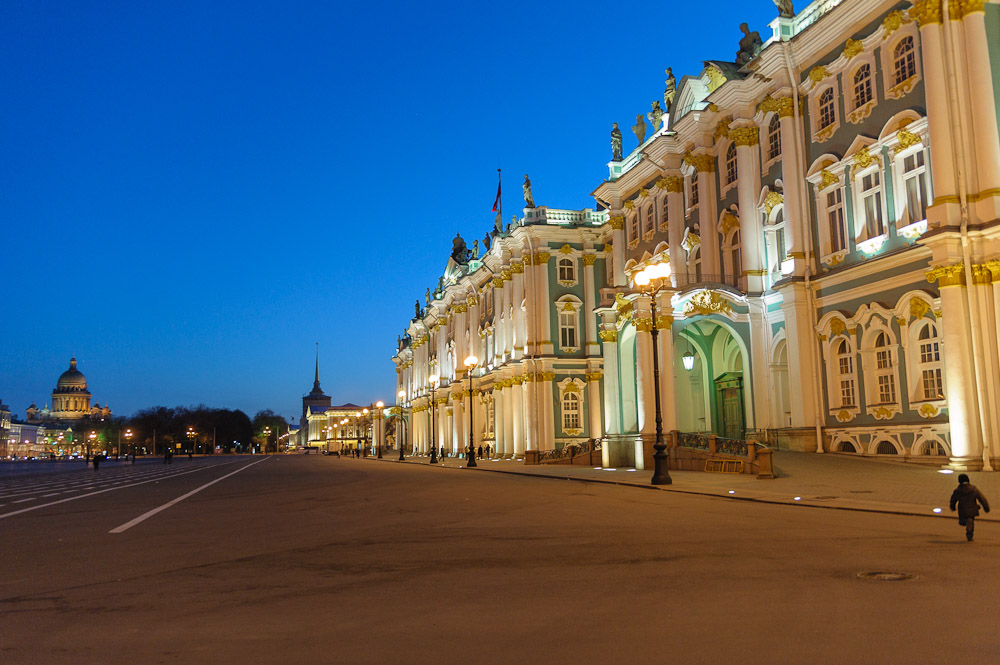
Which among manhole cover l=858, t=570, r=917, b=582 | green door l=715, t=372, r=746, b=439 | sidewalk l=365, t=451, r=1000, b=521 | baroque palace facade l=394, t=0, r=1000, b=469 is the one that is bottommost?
manhole cover l=858, t=570, r=917, b=582

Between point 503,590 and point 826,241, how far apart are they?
88.2ft

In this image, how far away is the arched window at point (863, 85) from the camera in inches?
1185

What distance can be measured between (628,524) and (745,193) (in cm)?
2453

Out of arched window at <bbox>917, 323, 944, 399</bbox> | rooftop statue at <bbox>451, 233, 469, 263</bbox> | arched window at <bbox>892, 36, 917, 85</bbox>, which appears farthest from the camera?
rooftop statue at <bbox>451, 233, 469, 263</bbox>

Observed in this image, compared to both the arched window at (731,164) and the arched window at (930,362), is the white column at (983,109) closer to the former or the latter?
the arched window at (930,362)

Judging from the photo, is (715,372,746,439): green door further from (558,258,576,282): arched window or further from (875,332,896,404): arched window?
(558,258,576,282): arched window

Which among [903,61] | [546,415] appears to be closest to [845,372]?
[903,61]

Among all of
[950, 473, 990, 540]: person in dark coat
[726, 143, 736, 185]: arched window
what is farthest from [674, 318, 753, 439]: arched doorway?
[950, 473, 990, 540]: person in dark coat

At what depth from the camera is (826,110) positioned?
32406 millimetres

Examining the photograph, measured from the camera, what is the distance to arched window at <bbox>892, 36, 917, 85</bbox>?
2814 centimetres

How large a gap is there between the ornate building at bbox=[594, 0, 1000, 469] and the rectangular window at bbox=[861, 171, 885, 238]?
0.06 meters

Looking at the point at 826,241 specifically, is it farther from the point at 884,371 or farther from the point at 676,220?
the point at 676,220

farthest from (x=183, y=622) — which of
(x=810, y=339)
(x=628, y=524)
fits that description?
(x=810, y=339)

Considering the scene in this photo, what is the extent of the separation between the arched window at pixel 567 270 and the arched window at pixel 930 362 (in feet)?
105
